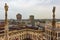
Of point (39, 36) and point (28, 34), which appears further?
point (28, 34)

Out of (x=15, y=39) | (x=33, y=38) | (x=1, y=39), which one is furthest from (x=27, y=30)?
(x=1, y=39)

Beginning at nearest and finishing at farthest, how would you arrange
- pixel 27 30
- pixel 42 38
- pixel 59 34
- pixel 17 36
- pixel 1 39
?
pixel 59 34, pixel 1 39, pixel 42 38, pixel 17 36, pixel 27 30

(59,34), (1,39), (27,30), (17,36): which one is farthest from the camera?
(27,30)

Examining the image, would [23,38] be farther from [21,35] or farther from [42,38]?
[42,38]

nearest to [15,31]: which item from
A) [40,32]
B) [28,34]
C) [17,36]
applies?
[17,36]

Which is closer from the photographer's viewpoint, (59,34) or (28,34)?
(59,34)

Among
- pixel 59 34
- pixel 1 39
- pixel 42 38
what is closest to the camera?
pixel 59 34

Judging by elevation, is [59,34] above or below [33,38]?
above

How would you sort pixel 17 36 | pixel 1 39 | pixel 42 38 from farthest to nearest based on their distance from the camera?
pixel 17 36, pixel 42 38, pixel 1 39

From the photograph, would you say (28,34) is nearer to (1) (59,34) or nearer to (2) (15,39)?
(2) (15,39)
